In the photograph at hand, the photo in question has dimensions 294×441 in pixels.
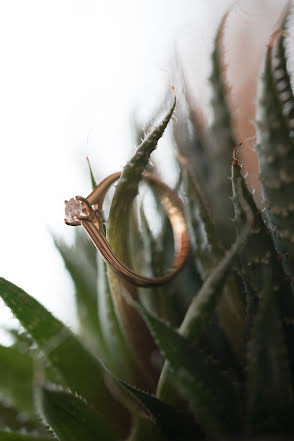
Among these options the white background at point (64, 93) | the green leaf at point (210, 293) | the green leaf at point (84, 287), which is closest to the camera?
the green leaf at point (210, 293)

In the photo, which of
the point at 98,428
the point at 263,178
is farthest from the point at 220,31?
the point at 98,428

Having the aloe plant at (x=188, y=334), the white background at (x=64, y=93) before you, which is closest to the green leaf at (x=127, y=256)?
the aloe plant at (x=188, y=334)

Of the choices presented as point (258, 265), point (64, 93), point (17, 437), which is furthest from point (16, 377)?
point (64, 93)

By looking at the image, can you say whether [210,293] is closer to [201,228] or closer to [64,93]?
[201,228]

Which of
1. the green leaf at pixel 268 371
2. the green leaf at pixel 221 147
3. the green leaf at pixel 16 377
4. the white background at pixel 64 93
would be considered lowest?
the green leaf at pixel 268 371

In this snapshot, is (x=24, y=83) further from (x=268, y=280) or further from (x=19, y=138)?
(x=268, y=280)

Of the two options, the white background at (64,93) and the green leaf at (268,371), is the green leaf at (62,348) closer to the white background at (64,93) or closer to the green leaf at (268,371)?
the green leaf at (268,371)
